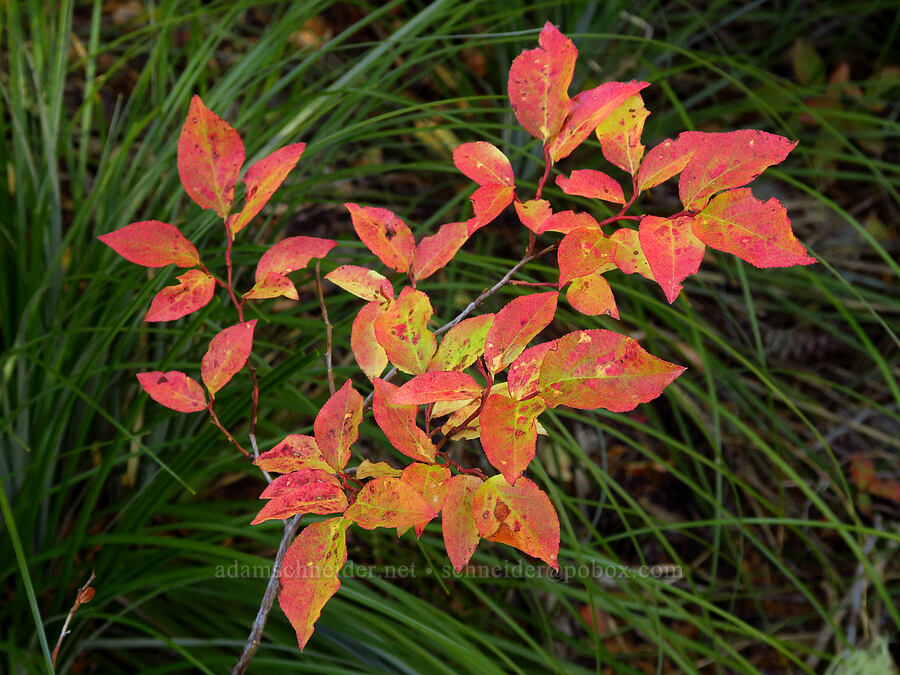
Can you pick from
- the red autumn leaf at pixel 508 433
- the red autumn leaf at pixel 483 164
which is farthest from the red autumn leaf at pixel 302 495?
the red autumn leaf at pixel 483 164

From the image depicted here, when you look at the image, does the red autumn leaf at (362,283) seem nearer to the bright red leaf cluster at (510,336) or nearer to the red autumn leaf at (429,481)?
the bright red leaf cluster at (510,336)

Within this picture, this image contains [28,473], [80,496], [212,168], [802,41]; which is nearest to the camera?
[212,168]

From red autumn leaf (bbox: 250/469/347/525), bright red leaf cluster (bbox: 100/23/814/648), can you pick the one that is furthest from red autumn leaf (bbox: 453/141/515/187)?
red autumn leaf (bbox: 250/469/347/525)

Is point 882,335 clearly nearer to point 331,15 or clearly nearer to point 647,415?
point 647,415

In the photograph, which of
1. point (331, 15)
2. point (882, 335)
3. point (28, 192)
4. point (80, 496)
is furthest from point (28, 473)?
point (882, 335)

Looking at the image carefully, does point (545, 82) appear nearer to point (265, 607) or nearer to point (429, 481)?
point (429, 481)

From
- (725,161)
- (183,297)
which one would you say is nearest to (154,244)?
(183,297)

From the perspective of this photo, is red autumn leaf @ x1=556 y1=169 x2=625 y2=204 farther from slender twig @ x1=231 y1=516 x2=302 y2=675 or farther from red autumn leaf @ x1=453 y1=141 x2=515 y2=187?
slender twig @ x1=231 y1=516 x2=302 y2=675
